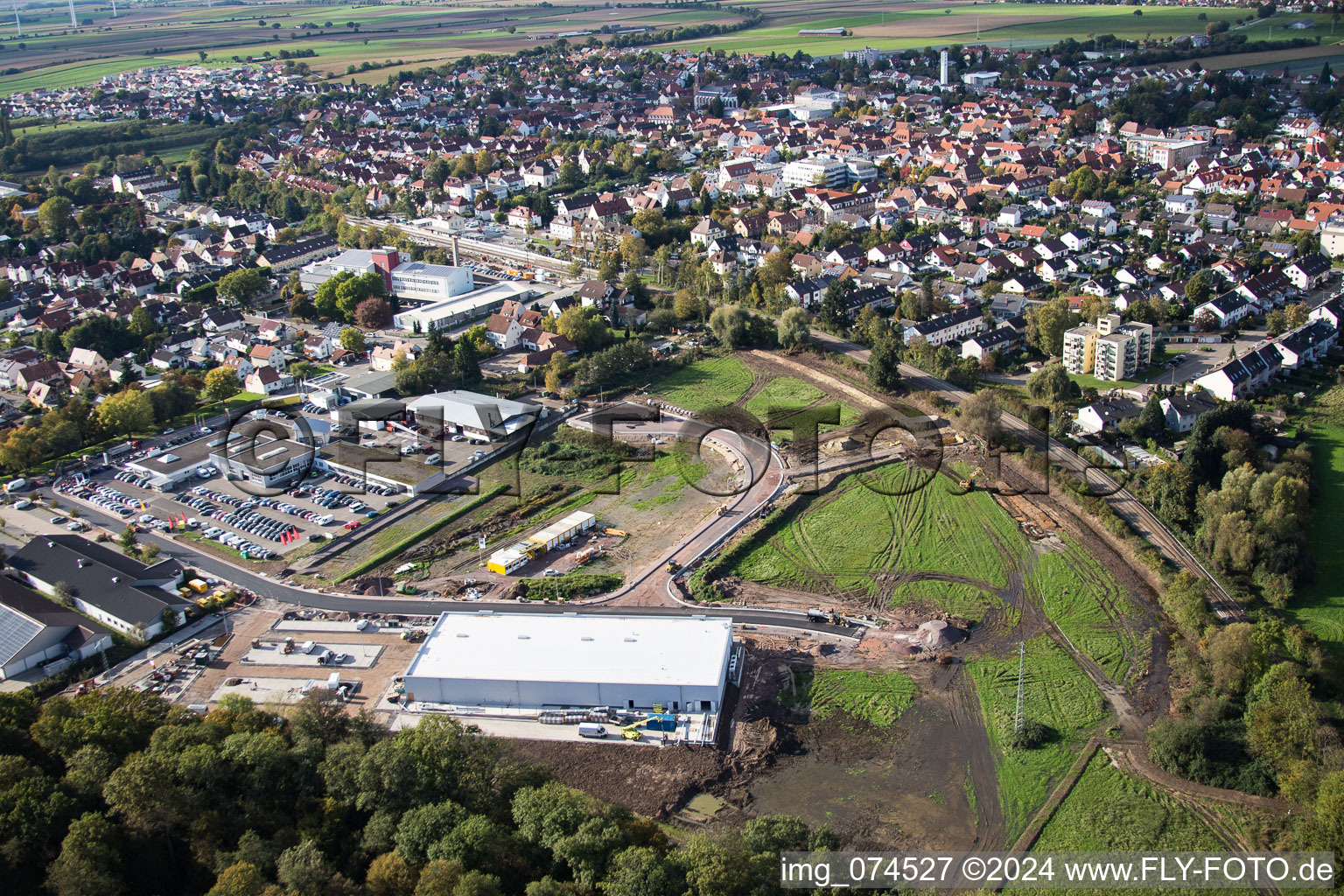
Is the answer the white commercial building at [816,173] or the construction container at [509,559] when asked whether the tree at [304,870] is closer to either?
the construction container at [509,559]

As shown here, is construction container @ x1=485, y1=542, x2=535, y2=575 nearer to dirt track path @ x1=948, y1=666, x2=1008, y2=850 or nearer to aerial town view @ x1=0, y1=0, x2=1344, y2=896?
aerial town view @ x1=0, y1=0, x2=1344, y2=896

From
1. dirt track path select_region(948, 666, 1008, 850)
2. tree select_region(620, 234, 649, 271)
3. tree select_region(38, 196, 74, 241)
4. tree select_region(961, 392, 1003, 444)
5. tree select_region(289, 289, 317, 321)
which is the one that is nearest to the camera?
dirt track path select_region(948, 666, 1008, 850)

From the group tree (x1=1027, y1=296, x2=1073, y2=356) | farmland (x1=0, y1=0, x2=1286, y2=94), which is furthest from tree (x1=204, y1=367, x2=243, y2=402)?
farmland (x1=0, y1=0, x2=1286, y2=94)

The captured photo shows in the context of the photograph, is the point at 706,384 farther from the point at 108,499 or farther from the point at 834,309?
the point at 108,499

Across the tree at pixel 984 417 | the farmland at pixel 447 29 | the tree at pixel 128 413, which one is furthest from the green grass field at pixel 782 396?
the farmland at pixel 447 29

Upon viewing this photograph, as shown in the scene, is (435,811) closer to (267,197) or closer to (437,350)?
(437,350)
